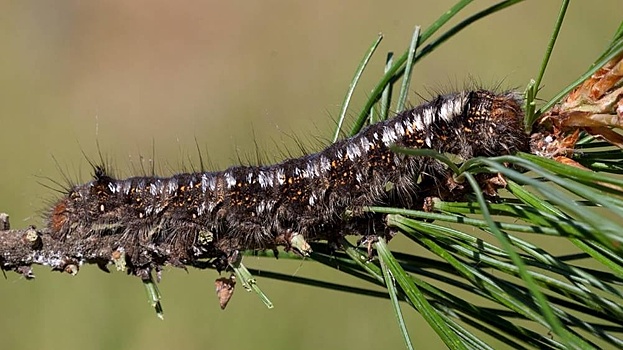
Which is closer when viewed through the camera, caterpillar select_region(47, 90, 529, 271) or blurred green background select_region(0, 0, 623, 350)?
caterpillar select_region(47, 90, 529, 271)

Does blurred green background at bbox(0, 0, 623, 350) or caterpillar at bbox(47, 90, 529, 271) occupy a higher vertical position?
blurred green background at bbox(0, 0, 623, 350)

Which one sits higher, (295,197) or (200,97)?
(200,97)

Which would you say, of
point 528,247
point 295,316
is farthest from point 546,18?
point 528,247

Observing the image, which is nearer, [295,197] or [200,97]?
[295,197]

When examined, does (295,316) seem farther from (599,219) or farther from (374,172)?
(599,219)
